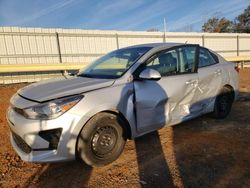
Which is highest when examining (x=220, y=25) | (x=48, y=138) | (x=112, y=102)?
(x=220, y=25)

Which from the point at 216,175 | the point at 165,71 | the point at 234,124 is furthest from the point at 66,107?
the point at 234,124

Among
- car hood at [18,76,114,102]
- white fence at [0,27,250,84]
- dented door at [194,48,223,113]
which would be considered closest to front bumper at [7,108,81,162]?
car hood at [18,76,114,102]

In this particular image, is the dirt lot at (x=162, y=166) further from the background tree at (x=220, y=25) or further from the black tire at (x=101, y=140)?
the background tree at (x=220, y=25)

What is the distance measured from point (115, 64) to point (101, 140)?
1.41 m

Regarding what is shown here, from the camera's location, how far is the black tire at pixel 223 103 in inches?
181

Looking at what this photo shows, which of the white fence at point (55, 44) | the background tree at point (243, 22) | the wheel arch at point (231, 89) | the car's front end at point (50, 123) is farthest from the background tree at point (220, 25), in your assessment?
the car's front end at point (50, 123)

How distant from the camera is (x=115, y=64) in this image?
3818 millimetres

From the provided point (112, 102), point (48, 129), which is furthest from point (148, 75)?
point (48, 129)

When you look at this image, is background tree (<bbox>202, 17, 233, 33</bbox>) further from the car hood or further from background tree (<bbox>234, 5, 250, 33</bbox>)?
the car hood

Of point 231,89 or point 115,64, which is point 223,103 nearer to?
point 231,89

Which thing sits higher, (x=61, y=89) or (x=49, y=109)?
(x=61, y=89)

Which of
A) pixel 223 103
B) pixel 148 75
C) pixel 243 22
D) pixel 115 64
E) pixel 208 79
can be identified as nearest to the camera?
pixel 148 75

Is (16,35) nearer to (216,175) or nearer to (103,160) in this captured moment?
(103,160)

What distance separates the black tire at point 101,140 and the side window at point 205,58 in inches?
86.5
